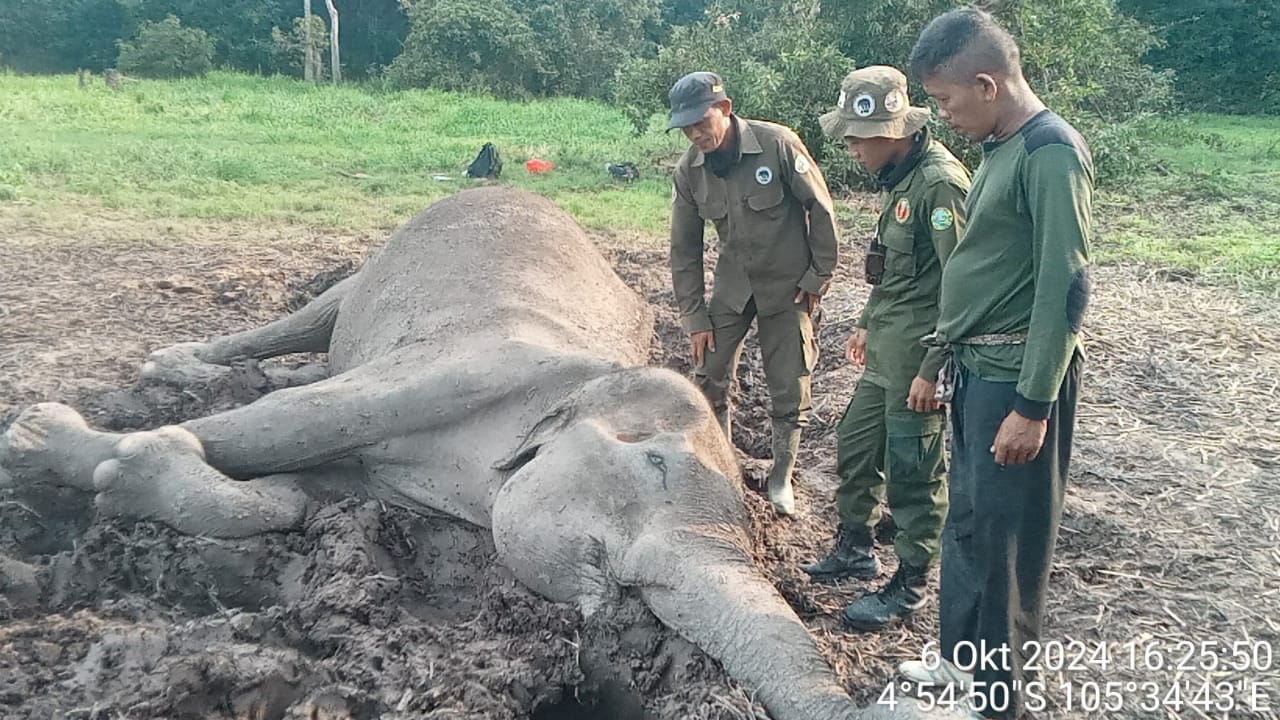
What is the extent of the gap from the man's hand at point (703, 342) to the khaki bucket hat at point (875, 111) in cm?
146

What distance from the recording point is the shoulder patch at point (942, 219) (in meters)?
3.89

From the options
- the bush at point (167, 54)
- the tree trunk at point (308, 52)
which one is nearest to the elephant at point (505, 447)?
the bush at point (167, 54)

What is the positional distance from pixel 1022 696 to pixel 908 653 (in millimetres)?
495

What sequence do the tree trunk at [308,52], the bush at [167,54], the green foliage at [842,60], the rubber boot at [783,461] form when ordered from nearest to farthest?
the rubber boot at [783,461]
the green foliage at [842,60]
the bush at [167,54]
the tree trunk at [308,52]

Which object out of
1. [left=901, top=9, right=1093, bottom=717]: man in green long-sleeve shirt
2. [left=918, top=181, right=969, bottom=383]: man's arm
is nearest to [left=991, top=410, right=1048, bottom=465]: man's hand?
[left=901, top=9, right=1093, bottom=717]: man in green long-sleeve shirt

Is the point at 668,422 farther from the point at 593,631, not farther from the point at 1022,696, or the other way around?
the point at 1022,696

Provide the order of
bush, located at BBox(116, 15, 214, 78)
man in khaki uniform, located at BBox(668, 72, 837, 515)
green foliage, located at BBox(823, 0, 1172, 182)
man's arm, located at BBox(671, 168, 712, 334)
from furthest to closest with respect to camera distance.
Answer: bush, located at BBox(116, 15, 214, 78), green foliage, located at BBox(823, 0, 1172, 182), man's arm, located at BBox(671, 168, 712, 334), man in khaki uniform, located at BBox(668, 72, 837, 515)

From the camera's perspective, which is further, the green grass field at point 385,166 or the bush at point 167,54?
the bush at point 167,54

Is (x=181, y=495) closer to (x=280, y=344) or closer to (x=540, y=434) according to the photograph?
(x=540, y=434)

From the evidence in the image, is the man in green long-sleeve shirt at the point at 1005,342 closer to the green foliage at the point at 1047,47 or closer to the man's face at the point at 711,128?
the man's face at the point at 711,128

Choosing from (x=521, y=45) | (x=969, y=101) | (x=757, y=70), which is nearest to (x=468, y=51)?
(x=521, y=45)

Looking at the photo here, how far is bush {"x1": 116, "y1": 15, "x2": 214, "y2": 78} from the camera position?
27484 millimetres

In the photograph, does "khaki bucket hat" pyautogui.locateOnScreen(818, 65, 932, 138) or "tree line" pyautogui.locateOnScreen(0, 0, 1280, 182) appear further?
"tree line" pyautogui.locateOnScreen(0, 0, 1280, 182)

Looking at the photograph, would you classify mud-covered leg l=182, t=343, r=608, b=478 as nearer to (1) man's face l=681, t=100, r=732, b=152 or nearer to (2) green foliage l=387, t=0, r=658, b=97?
(1) man's face l=681, t=100, r=732, b=152
